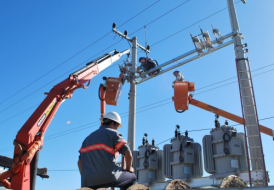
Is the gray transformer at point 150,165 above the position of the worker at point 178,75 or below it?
below

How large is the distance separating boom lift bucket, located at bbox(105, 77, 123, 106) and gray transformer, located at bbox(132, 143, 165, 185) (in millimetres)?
1945

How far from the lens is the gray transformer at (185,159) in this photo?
862 cm

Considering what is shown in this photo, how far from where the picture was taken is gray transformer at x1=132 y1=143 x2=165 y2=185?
32.5 ft

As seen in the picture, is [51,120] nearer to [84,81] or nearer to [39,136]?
[39,136]

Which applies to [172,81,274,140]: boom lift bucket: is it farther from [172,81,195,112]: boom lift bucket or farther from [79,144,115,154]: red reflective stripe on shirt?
[79,144,115,154]: red reflective stripe on shirt

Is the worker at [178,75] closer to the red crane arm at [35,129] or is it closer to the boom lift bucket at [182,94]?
the boom lift bucket at [182,94]

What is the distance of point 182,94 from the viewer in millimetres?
9125

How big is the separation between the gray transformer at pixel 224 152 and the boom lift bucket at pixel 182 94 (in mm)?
1291

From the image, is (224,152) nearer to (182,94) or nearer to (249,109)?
(249,109)

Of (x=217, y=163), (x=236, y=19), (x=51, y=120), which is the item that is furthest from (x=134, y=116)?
(x=236, y=19)

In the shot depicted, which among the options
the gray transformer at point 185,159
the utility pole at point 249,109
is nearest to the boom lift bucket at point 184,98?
the gray transformer at point 185,159

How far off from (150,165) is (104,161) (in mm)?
6623

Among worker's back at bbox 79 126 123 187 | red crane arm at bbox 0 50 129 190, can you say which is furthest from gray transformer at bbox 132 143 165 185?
worker's back at bbox 79 126 123 187

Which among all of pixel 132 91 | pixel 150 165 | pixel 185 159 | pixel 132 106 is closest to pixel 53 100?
pixel 132 106
